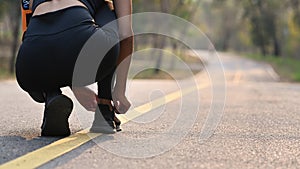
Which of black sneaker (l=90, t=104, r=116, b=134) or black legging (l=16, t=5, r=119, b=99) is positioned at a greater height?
black legging (l=16, t=5, r=119, b=99)

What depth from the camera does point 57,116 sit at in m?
3.39

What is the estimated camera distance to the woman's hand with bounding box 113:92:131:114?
3678 millimetres

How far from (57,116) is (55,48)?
427 mm

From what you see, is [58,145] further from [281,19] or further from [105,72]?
[281,19]

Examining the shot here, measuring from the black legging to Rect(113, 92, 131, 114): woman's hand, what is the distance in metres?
0.26

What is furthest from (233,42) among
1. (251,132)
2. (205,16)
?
(251,132)

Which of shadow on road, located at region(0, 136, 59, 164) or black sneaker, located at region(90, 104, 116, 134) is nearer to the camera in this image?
shadow on road, located at region(0, 136, 59, 164)

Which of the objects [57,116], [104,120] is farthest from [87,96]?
[57,116]

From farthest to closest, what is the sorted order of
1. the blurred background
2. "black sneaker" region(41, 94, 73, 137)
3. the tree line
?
the tree line
the blurred background
"black sneaker" region(41, 94, 73, 137)

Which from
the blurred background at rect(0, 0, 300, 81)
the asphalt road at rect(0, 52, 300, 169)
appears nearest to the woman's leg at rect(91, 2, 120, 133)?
the asphalt road at rect(0, 52, 300, 169)

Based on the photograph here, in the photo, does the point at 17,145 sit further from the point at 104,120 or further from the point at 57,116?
the point at 104,120

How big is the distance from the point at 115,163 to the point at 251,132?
1.62 meters

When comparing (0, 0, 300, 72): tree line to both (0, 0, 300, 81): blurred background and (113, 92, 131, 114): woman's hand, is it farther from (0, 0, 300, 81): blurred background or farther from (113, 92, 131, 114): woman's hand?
(113, 92, 131, 114): woman's hand

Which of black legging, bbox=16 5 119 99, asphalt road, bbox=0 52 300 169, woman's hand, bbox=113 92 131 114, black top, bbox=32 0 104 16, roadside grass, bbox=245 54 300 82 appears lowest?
roadside grass, bbox=245 54 300 82
